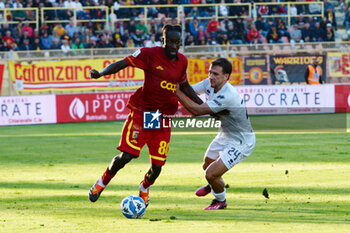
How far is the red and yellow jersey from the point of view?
9.24 metres

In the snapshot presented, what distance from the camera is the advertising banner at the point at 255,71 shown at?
3041 centimetres

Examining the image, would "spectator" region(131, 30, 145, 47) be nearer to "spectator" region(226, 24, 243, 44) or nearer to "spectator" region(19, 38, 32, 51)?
"spectator" region(226, 24, 243, 44)

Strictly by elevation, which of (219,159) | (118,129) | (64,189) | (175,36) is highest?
(175,36)

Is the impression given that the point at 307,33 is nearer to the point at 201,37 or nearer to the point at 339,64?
the point at 339,64

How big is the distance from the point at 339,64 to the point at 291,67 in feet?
7.46

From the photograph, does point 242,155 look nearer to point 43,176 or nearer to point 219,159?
point 219,159

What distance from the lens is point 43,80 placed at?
96.0 feet

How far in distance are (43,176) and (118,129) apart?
1113 cm

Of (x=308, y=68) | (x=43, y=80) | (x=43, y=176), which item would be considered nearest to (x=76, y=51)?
(x=43, y=80)

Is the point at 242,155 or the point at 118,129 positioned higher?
the point at 242,155

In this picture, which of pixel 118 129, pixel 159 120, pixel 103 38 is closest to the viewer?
pixel 159 120

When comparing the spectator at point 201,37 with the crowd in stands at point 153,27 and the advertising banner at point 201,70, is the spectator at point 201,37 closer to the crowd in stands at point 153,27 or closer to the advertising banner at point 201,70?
the crowd in stands at point 153,27

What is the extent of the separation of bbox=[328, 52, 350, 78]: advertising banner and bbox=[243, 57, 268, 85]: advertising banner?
3167 millimetres

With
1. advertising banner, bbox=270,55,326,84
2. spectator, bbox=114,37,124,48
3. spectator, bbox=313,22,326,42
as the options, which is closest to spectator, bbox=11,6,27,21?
spectator, bbox=114,37,124,48
